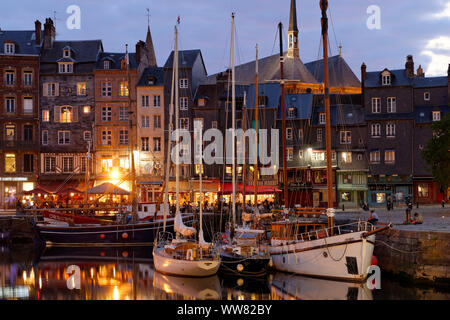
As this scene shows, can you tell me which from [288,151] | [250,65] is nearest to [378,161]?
[288,151]

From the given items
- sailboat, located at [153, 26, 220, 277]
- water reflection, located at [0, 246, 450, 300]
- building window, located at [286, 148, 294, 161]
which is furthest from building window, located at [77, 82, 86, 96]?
sailboat, located at [153, 26, 220, 277]

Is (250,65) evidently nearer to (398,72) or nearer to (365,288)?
(398,72)

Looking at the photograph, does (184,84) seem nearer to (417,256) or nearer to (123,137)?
(123,137)

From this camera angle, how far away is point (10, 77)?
189 feet

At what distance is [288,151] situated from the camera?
58656 mm

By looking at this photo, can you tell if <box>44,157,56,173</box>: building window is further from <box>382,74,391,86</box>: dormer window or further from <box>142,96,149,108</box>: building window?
<box>382,74,391,86</box>: dormer window

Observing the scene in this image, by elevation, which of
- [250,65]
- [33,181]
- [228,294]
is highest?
[250,65]

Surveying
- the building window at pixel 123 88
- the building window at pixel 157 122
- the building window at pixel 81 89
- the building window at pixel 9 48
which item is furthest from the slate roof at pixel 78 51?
the building window at pixel 157 122

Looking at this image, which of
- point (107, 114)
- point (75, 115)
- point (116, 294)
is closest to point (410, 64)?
point (107, 114)

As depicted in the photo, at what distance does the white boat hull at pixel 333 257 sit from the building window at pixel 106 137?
33.7 metres

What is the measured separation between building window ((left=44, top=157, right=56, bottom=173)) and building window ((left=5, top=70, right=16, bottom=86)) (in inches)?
323

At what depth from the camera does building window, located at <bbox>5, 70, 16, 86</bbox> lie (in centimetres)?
5744

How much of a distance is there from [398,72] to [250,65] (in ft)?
93.5

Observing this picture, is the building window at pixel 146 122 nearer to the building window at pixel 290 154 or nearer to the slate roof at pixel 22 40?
the slate roof at pixel 22 40
